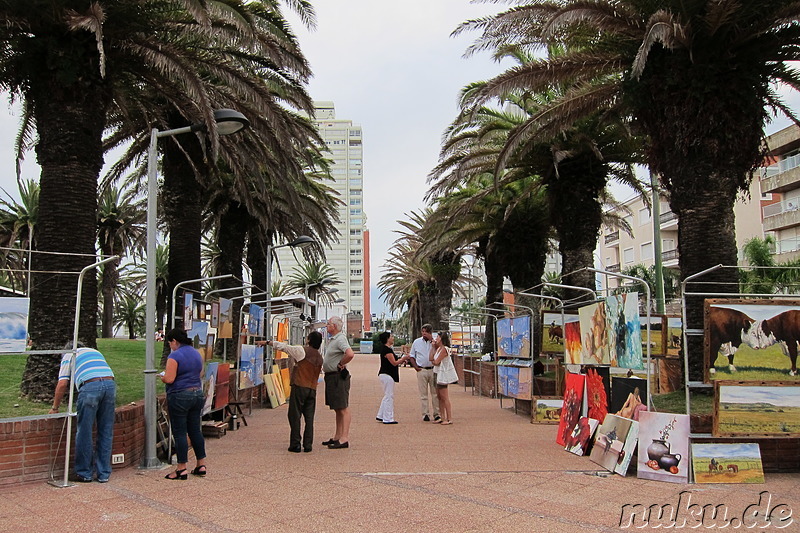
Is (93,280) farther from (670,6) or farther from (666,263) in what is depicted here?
(666,263)

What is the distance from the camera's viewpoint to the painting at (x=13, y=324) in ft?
23.7

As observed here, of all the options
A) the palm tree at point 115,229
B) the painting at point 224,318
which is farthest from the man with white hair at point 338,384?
the palm tree at point 115,229

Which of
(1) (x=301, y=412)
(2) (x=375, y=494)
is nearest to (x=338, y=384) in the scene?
(1) (x=301, y=412)

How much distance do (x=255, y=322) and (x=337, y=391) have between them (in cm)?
572

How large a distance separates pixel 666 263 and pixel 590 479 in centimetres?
5275

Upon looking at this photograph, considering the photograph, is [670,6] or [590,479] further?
[670,6]

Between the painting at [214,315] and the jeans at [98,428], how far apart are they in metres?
4.36

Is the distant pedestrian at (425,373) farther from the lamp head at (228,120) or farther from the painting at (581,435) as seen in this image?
the lamp head at (228,120)

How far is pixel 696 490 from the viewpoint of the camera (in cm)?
748

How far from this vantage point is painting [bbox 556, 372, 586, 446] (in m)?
10.4

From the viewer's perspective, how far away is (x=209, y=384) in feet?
36.0

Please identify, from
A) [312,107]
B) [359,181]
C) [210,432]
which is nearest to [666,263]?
[312,107]

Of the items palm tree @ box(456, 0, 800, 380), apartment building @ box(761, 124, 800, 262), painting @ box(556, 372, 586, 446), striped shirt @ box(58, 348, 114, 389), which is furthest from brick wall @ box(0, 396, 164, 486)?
apartment building @ box(761, 124, 800, 262)
